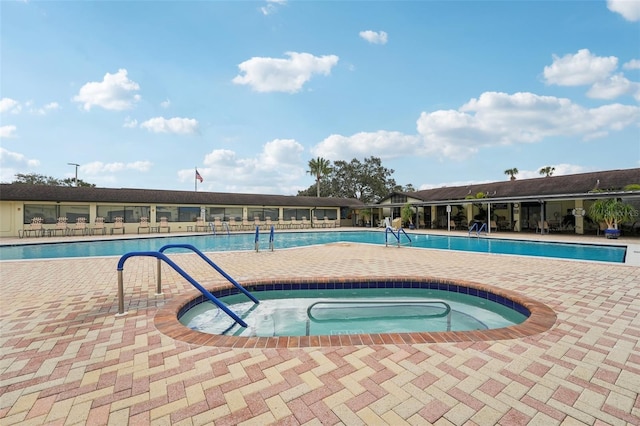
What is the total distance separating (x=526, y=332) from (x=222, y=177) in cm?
3427

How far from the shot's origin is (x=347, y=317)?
4633mm

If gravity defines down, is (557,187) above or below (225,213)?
above

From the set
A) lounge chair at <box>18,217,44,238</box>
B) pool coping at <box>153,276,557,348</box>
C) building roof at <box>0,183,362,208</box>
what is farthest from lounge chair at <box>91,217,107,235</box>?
pool coping at <box>153,276,557,348</box>

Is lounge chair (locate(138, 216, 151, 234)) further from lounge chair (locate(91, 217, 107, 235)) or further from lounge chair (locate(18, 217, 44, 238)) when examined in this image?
lounge chair (locate(18, 217, 44, 238))

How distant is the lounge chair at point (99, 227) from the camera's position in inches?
729

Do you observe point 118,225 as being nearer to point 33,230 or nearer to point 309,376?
point 33,230

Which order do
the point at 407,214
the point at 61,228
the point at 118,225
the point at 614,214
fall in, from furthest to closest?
the point at 407,214
the point at 118,225
the point at 61,228
the point at 614,214

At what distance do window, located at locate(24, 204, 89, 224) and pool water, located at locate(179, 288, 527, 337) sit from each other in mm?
19428

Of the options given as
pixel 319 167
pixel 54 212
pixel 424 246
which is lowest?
pixel 424 246

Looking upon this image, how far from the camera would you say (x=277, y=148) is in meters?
24.5

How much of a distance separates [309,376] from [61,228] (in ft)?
71.1

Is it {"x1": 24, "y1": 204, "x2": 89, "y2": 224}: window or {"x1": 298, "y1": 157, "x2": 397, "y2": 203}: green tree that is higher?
{"x1": 298, "y1": 157, "x2": 397, "y2": 203}: green tree

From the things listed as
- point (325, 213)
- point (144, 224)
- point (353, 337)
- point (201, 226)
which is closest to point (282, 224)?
point (325, 213)

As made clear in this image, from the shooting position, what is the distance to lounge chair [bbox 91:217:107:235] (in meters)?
18.5
